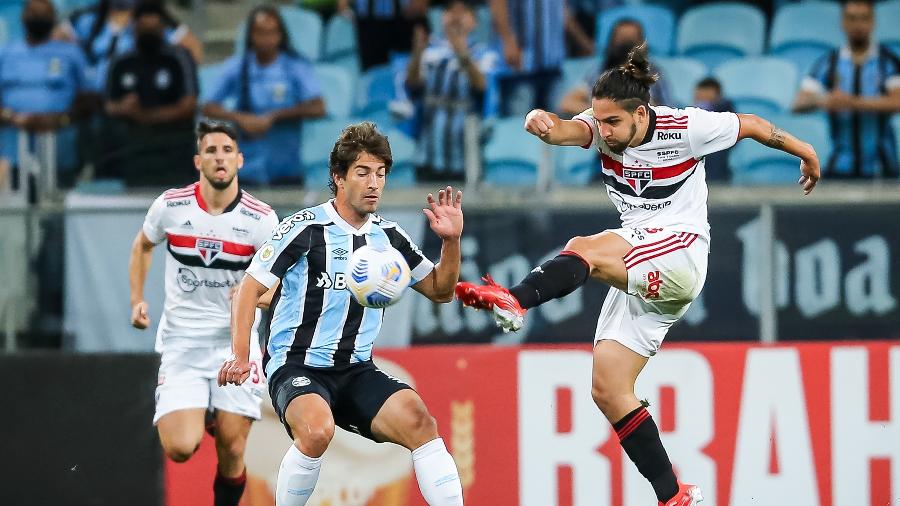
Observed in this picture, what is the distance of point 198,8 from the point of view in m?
13.2

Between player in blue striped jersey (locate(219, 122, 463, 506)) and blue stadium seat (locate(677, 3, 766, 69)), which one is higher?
blue stadium seat (locate(677, 3, 766, 69))

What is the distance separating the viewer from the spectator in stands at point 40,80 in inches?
429

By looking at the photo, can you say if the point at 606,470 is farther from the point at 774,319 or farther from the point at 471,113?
the point at 471,113

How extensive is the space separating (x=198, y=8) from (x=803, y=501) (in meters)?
7.86

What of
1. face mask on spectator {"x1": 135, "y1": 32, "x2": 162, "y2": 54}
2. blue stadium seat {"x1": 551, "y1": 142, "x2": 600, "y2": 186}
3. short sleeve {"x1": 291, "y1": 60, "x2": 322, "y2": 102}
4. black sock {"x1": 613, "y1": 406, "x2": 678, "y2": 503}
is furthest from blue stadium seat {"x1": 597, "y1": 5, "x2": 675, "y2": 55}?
black sock {"x1": 613, "y1": 406, "x2": 678, "y2": 503}

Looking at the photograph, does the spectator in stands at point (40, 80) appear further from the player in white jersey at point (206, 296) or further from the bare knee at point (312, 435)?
the bare knee at point (312, 435)

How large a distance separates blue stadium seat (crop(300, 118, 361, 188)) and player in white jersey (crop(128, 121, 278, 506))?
2401 mm

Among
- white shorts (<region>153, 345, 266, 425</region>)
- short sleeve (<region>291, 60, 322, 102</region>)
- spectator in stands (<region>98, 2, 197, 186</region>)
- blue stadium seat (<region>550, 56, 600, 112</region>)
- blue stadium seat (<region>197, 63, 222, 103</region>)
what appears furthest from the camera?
blue stadium seat (<region>197, 63, 222, 103</region>)

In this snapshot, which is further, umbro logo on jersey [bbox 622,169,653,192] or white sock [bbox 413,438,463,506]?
umbro logo on jersey [bbox 622,169,653,192]

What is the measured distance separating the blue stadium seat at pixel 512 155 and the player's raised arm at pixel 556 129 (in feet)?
11.5

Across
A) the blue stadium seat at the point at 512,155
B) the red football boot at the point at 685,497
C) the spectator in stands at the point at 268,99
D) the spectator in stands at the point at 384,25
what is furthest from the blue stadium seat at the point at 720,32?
the red football boot at the point at 685,497

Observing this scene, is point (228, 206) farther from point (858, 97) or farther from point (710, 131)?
point (858, 97)

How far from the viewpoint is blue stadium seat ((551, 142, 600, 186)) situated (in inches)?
379

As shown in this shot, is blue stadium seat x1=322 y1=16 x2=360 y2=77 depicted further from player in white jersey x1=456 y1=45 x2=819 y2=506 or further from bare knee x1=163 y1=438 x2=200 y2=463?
player in white jersey x1=456 y1=45 x2=819 y2=506
